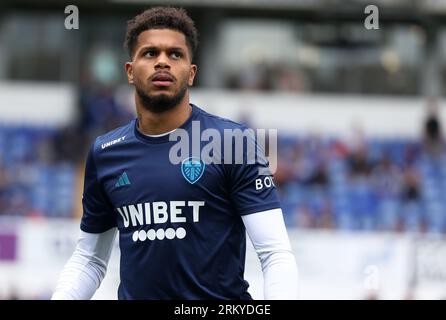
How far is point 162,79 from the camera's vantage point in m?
4.40

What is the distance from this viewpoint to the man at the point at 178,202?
173 inches

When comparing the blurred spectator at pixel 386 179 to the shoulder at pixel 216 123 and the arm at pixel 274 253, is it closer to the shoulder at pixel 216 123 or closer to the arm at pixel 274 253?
the shoulder at pixel 216 123

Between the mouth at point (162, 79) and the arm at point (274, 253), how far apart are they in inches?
24.8

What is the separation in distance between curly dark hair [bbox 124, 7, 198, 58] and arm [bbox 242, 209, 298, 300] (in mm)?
773

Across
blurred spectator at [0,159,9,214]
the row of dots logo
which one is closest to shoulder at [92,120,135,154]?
the row of dots logo

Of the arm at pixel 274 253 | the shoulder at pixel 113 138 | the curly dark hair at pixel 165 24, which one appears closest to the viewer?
the arm at pixel 274 253

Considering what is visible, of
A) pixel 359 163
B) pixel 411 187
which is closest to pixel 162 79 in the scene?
pixel 411 187

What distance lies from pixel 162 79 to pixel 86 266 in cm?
96

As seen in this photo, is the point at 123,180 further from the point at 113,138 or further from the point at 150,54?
the point at 150,54

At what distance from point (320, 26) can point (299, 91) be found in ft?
5.91

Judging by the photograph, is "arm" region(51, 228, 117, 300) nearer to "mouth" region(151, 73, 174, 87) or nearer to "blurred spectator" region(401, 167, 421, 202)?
"mouth" region(151, 73, 174, 87)

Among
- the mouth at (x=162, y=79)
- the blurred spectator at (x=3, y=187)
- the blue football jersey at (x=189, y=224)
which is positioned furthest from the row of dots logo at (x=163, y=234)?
the blurred spectator at (x=3, y=187)

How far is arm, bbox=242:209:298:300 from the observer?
4176mm

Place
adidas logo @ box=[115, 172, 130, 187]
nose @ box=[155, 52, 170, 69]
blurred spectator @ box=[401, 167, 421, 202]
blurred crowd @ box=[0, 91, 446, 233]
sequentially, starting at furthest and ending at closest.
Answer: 1. blurred spectator @ box=[401, 167, 421, 202]
2. blurred crowd @ box=[0, 91, 446, 233]
3. adidas logo @ box=[115, 172, 130, 187]
4. nose @ box=[155, 52, 170, 69]
